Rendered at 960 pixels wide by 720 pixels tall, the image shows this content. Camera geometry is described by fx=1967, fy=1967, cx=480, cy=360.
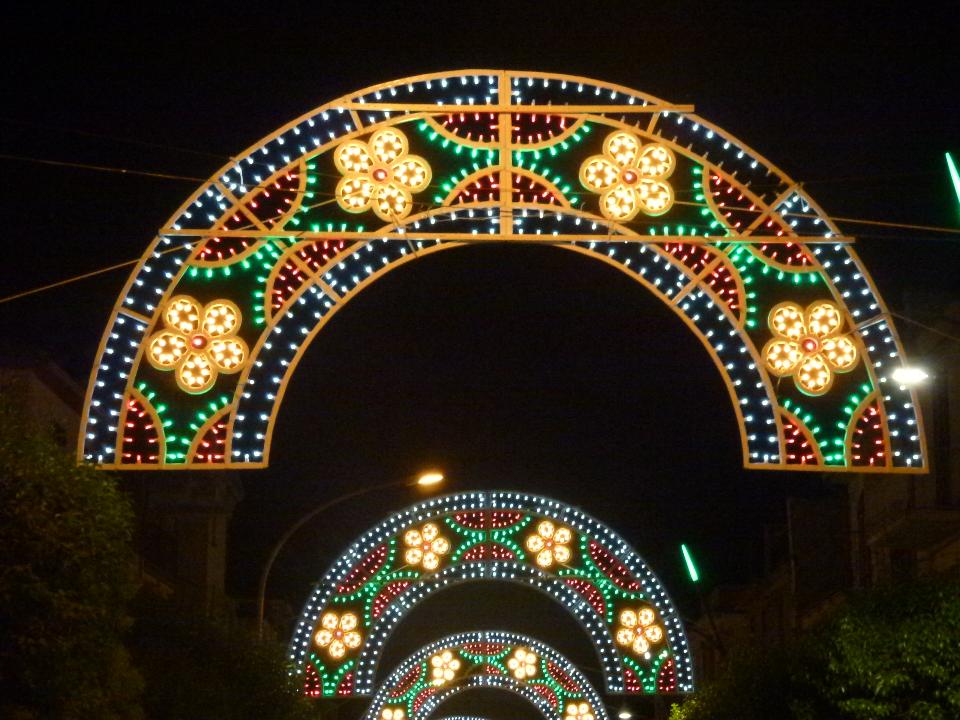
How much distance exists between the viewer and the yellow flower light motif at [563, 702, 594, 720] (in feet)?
181

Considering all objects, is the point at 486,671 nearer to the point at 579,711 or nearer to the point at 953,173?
the point at 579,711

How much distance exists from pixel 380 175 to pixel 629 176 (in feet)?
8.00

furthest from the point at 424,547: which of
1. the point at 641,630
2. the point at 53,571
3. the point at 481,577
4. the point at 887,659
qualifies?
the point at 53,571

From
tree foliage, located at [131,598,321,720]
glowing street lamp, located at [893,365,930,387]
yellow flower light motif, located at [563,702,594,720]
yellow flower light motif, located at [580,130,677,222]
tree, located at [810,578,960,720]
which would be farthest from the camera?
yellow flower light motif, located at [563,702,594,720]

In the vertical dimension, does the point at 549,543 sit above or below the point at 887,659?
above

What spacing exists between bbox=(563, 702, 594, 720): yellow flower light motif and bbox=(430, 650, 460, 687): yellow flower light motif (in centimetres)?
421

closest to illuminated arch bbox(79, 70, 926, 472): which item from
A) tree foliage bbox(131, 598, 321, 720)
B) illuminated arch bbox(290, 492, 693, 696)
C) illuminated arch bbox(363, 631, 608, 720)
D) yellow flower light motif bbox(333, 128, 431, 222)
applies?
yellow flower light motif bbox(333, 128, 431, 222)

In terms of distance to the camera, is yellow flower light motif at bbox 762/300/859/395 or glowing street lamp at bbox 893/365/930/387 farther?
yellow flower light motif at bbox 762/300/859/395

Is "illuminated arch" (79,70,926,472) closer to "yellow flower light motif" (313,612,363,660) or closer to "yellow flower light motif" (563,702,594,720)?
"yellow flower light motif" (313,612,363,660)

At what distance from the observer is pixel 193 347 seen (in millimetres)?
19188

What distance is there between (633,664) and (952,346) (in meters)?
11.9

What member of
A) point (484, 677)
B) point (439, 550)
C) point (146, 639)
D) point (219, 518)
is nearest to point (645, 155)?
point (146, 639)

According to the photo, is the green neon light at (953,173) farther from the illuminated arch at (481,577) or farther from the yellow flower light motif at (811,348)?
the illuminated arch at (481,577)

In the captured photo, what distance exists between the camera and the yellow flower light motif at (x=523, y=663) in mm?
53625
